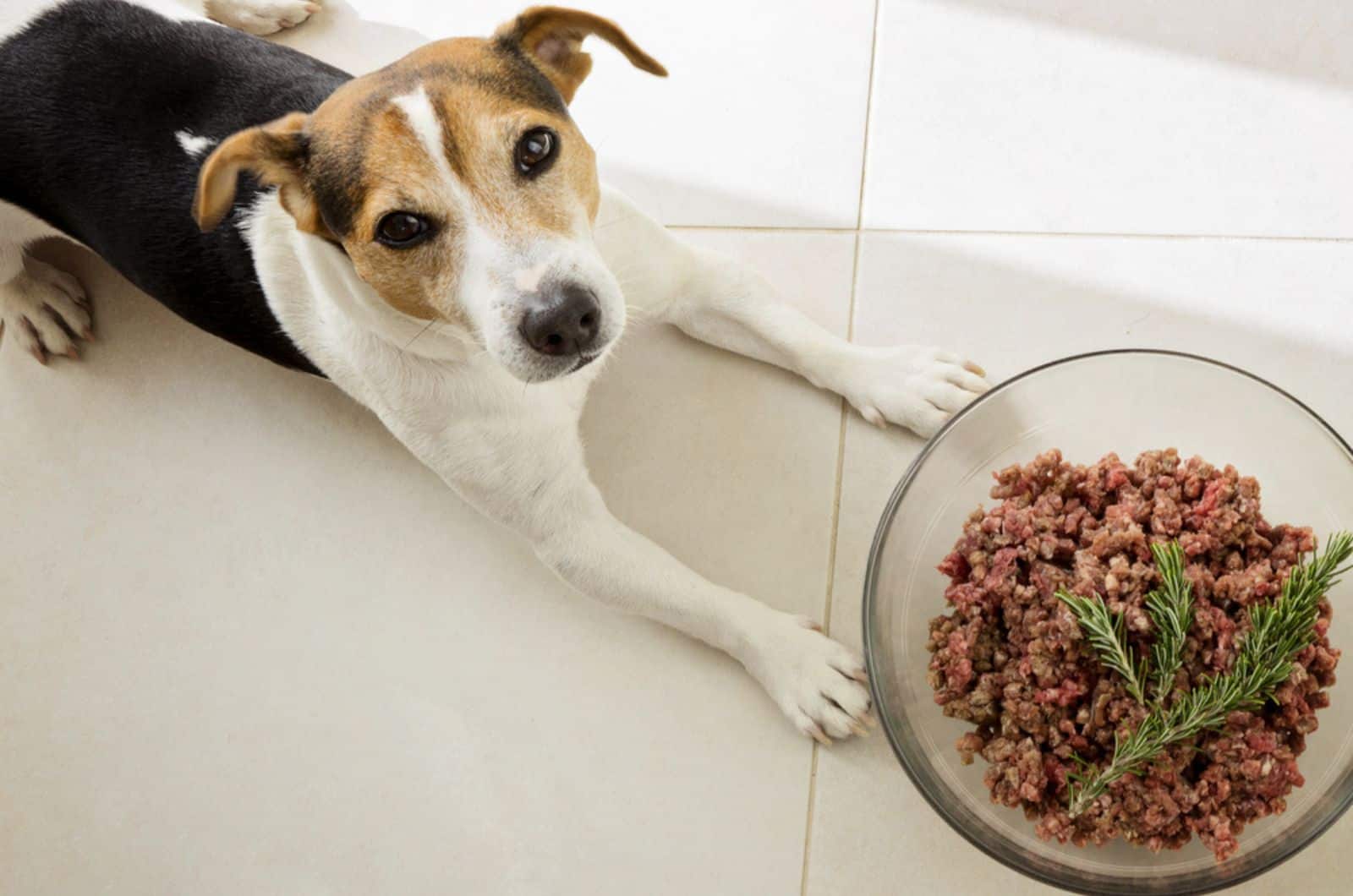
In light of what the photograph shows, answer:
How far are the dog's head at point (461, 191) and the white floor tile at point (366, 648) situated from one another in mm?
664

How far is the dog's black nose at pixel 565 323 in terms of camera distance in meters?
1.34

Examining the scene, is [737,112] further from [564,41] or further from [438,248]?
[438,248]

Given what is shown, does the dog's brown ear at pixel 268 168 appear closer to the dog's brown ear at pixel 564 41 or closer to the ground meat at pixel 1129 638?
the dog's brown ear at pixel 564 41

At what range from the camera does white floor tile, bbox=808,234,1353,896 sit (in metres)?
1.84

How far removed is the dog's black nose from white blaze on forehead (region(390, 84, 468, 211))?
0.63 feet

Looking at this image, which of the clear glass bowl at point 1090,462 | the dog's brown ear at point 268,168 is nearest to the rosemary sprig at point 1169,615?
the clear glass bowl at point 1090,462

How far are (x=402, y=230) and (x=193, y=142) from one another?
51cm

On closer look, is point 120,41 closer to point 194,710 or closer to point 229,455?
point 229,455

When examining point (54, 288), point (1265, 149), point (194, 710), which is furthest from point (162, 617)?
point (1265, 149)

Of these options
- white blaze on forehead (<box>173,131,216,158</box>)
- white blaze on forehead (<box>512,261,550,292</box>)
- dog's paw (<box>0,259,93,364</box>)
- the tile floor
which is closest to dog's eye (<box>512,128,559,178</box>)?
white blaze on forehead (<box>512,261,550,292</box>)

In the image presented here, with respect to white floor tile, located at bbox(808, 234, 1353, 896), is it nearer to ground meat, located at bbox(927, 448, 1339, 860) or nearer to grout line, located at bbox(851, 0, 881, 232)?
grout line, located at bbox(851, 0, 881, 232)

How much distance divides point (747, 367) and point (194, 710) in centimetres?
125

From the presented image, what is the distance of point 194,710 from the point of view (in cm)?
206

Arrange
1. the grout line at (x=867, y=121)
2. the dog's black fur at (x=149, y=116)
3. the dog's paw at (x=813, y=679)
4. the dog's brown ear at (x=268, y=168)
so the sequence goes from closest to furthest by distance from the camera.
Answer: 1. the dog's brown ear at (x=268, y=168)
2. the dog's black fur at (x=149, y=116)
3. the dog's paw at (x=813, y=679)
4. the grout line at (x=867, y=121)
